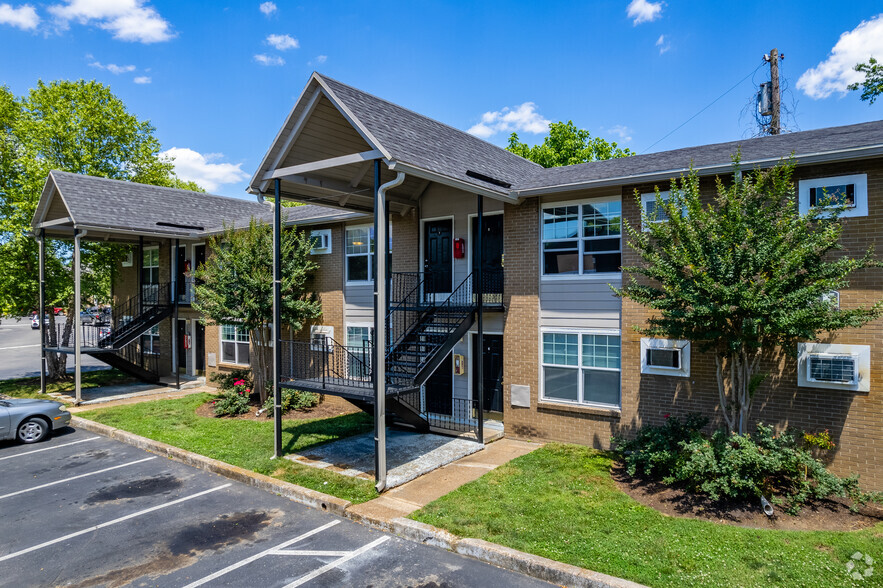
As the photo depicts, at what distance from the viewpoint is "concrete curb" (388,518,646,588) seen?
6207 millimetres

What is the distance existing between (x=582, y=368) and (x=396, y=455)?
14.4 ft

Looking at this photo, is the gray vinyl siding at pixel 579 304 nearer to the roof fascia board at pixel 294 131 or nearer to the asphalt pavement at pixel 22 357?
the roof fascia board at pixel 294 131

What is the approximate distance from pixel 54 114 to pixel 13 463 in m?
17.4

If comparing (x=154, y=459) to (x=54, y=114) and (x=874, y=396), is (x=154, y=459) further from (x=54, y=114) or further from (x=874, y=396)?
(x=54, y=114)

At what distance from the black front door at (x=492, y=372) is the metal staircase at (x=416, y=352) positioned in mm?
457

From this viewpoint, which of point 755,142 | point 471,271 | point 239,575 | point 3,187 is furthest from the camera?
point 3,187

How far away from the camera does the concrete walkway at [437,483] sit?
8.38 m

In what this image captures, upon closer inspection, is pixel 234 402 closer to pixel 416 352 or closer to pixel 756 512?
pixel 416 352

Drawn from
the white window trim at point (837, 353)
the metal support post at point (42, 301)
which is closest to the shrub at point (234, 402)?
the metal support post at point (42, 301)

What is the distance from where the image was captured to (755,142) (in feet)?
38.9

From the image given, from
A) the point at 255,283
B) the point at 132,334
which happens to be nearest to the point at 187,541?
the point at 255,283

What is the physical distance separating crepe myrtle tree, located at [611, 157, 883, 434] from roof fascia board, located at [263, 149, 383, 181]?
4848mm

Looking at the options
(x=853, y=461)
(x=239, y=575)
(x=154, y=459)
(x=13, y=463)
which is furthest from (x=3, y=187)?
(x=853, y=461)

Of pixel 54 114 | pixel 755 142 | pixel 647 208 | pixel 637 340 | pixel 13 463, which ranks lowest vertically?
pixel 13 463
